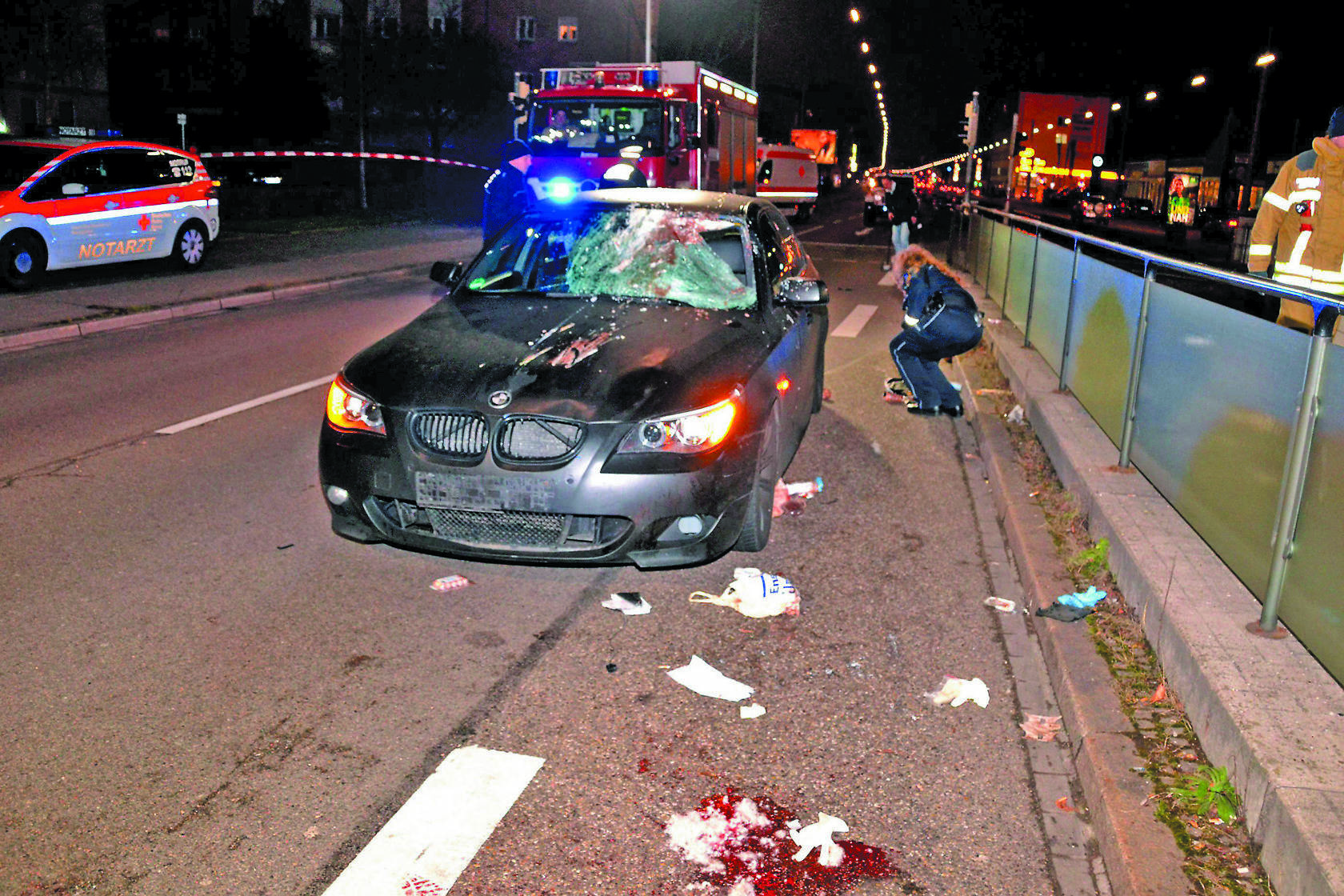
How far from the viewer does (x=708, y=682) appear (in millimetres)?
4270

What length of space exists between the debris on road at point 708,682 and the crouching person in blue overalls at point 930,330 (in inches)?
205

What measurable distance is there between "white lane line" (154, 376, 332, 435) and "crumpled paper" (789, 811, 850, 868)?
236 inches

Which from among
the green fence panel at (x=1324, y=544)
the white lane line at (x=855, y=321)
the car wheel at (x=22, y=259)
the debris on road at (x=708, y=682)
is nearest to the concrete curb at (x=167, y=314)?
the car wheel at (x=22, y=259)

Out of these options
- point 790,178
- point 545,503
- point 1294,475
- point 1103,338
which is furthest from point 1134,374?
point 790,178

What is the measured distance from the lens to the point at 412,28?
44.2m

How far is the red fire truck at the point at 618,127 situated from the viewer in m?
18.9

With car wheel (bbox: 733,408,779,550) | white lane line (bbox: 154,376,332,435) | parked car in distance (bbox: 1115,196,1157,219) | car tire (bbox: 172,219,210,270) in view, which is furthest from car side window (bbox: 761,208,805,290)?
parked car in distance (bbox: 1115,196,1157,219)

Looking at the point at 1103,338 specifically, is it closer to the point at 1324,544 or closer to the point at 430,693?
the point at 1324,544

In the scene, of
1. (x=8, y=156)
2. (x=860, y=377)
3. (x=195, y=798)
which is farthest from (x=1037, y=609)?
(x=8, y=156)

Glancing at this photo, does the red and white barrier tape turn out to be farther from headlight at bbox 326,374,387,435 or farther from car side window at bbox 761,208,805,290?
headlight at bbox 326,374,387,435

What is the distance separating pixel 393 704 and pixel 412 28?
44.8 meters

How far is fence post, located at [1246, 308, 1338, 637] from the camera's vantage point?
3.87 meters

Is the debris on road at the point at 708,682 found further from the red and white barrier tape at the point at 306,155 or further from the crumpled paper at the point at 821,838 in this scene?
the red and white barrier tape at the point at 306,155

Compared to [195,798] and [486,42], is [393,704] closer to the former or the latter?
[195,798]
